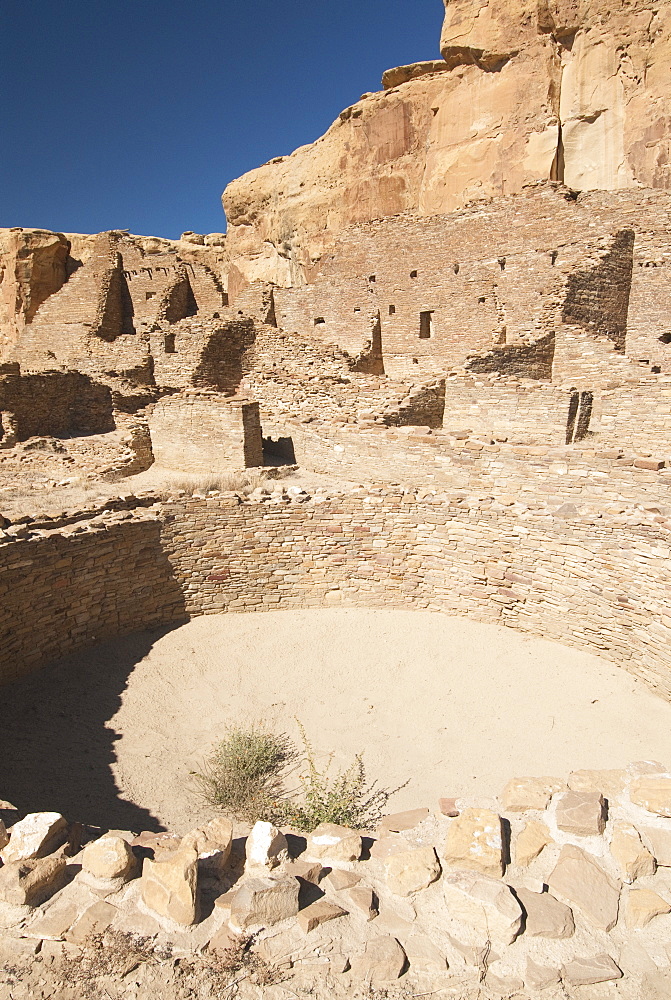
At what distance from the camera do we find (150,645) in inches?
253

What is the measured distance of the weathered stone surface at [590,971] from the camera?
215 centimetres

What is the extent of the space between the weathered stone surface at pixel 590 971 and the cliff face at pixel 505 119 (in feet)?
51.1

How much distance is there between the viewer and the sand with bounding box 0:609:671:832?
14.8 ft

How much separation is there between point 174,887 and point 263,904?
40cm

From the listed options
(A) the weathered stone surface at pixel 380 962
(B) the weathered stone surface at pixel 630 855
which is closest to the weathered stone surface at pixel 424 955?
(A) the weathered stone surface at pixel 380 962

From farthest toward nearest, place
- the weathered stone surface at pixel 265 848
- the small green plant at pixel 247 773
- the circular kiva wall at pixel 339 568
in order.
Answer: the circular kiva wall at pixel 339 568 < the small green plant at pixel 247 773 < the weathered stone surface at pixel 265 848

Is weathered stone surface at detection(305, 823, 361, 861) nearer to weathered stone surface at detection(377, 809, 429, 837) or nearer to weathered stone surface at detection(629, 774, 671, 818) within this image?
weathered stone surface at detection(377, 809, 429, 837)

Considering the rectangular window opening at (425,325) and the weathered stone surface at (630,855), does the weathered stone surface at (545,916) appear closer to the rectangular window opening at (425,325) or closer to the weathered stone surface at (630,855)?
the weathered stone surface at (630,855)

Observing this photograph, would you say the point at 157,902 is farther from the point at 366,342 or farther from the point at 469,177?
the point at 469,177

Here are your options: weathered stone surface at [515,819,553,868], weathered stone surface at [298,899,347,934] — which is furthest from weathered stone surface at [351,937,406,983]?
weathered stone surface at [515,819,553,868]

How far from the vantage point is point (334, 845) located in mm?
2848

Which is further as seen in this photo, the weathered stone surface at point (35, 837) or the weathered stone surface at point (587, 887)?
the weathered stone surface at point (35, 837)

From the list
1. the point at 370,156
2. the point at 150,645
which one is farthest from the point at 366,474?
the point at 370,156

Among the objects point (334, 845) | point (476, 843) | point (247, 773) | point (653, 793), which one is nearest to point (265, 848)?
point (334, 845)
